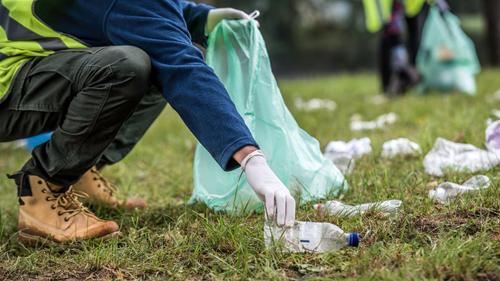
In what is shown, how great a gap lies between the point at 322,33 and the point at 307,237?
13.0m

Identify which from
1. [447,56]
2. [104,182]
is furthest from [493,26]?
[104,182]

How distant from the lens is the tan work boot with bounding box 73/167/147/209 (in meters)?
2.37

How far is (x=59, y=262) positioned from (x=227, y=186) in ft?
2.05

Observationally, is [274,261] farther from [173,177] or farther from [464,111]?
[464,111]

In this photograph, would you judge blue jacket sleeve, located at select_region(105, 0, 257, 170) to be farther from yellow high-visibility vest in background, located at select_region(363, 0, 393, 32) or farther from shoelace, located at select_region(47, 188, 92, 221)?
yellow high-visibility vest in background, located at select_region(363, 0, 393, 32)

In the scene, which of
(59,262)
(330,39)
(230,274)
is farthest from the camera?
(330,39)

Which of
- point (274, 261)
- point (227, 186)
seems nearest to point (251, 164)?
point (274, 261)

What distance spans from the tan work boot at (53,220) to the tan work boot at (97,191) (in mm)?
270

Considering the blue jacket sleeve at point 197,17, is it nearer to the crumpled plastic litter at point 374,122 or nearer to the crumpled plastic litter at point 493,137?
the crumpled plastic litter at point 493,137

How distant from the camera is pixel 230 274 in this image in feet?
5.35

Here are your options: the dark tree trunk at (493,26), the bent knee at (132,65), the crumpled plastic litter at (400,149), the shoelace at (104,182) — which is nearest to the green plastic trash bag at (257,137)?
the shoelace at (104,182)

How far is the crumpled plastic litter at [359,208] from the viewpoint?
191cm

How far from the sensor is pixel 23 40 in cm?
204

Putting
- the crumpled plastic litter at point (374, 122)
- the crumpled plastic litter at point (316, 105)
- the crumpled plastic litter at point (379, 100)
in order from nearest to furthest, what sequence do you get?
the crumpled plastic litter at point (374, 122) → the crumpled plastic litter at point (316, 105) → the crumpled plastic litter at point (379, 100)
